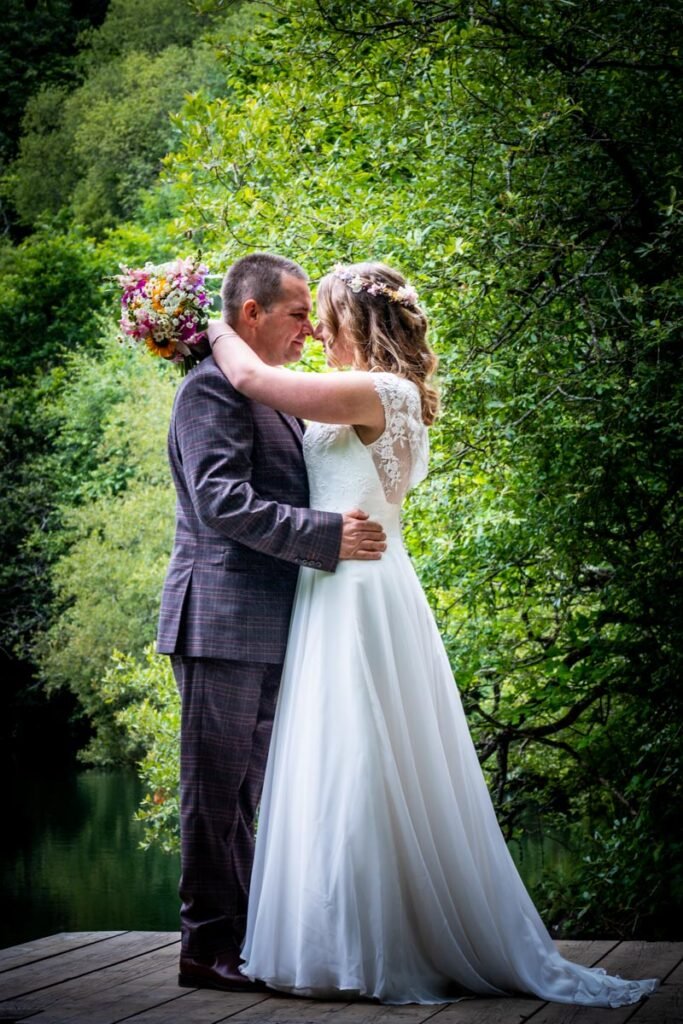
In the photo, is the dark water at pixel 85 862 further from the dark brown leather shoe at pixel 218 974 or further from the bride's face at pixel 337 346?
the bride's face at pixel 337 346

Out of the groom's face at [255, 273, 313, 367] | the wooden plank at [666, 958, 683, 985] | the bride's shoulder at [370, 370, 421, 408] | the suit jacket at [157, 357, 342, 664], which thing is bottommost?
the wooden plank at [666, 958, 683, 985]

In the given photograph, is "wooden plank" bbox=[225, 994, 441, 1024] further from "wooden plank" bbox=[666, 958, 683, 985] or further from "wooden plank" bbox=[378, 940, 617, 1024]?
"wooden plank" bbox=[666, 958, 683, 985]

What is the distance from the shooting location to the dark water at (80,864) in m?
10.5

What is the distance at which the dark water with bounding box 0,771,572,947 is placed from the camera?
10336mm

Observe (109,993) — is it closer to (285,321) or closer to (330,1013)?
(330,1013)

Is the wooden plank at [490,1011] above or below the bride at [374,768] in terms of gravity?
below

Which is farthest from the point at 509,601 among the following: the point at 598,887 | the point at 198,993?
the point at 198,993

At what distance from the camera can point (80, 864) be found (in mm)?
12180

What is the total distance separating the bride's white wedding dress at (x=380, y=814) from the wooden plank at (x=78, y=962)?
0.52m

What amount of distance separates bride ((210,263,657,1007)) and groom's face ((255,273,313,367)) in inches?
2.1

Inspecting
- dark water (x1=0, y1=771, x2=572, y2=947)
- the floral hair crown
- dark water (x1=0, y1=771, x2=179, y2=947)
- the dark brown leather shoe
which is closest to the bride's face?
the floral hair crown

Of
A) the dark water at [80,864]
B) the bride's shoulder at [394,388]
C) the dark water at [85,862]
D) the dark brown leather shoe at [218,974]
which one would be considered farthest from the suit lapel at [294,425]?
the dark water at [80,864]

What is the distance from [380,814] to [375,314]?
118 centimetres

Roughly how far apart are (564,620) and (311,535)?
2976 millimetres
